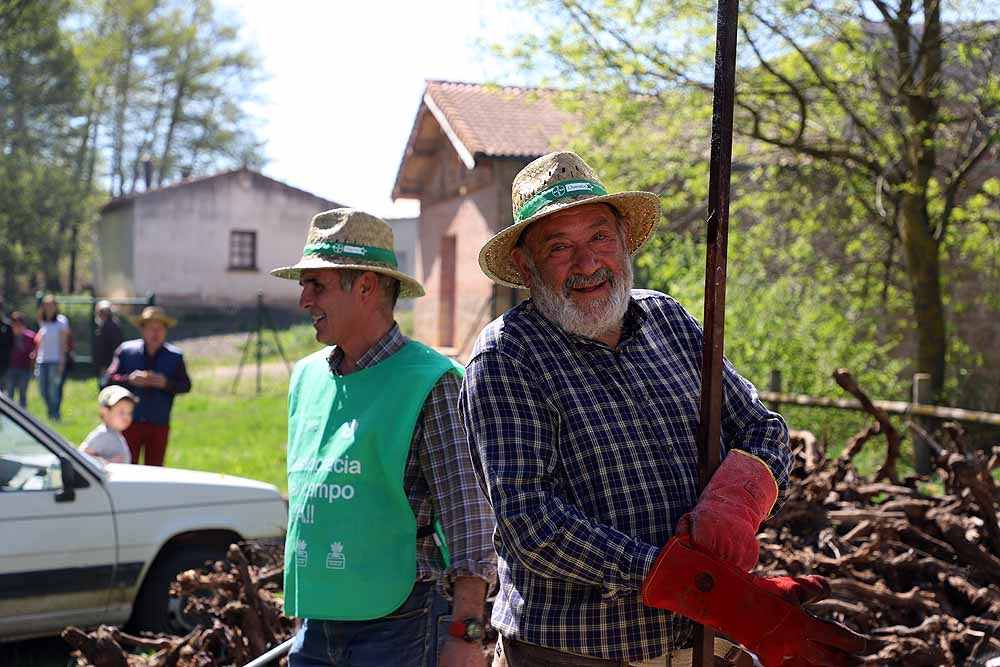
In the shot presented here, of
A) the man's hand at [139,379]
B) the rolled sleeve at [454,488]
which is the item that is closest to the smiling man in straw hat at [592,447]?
the rolled sleeve at [454,488]

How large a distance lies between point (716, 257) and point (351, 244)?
1238 millimetres

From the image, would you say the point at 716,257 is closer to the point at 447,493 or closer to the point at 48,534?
the point at 447,493

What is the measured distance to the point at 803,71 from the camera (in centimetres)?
1195

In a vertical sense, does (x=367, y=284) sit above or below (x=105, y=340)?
above

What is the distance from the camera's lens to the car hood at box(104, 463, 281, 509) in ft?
18.9

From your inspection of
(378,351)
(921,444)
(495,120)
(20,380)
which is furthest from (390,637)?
(495,120)

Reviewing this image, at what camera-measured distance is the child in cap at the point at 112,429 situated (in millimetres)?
7156

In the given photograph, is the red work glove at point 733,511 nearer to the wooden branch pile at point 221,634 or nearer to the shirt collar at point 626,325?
the shirt collar at point 626,325

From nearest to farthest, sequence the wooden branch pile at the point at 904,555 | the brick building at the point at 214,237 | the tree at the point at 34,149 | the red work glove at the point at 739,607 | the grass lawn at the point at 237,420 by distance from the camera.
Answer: the red work glove at the point at 739,607
the wooden branch pile at the point at 904,555
the grass lawn at the point at 237,420
the brick building at the point at 214,237
the tree at the point at 34,149

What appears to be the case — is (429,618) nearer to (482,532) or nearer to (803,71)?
(482,532)

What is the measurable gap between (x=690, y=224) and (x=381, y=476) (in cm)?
1223

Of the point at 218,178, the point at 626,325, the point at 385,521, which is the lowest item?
the point at 385,521

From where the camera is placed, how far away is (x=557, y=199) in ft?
8.08

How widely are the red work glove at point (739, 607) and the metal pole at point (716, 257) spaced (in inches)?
5.7
